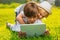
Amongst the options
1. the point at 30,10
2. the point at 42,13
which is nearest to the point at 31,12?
the point at 30,10

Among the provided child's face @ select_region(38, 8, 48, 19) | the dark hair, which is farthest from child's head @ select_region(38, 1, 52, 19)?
the dark hair

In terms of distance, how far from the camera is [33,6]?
421cm

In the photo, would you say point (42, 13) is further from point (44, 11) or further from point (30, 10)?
point (30, 10)

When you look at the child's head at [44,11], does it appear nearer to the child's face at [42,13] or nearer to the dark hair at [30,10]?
the child's face at [42,13]

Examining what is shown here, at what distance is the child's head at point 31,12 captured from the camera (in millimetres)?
4109

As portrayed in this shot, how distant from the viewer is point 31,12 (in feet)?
13.5

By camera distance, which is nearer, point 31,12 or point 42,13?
point 31,12

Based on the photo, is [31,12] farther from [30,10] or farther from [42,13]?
[42,13]

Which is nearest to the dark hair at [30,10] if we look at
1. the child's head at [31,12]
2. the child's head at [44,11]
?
the child's head at [31,12]

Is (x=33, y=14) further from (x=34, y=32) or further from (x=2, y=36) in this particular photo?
(x=2, y=36)

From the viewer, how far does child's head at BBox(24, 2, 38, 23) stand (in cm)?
411

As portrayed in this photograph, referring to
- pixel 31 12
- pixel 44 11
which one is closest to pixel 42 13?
pixel 44 11

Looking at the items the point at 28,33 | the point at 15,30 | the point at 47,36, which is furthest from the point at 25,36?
the point at 15,30

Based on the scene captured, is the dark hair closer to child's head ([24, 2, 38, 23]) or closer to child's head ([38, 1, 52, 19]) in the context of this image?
child's head ([24, 2, 38, 23])
